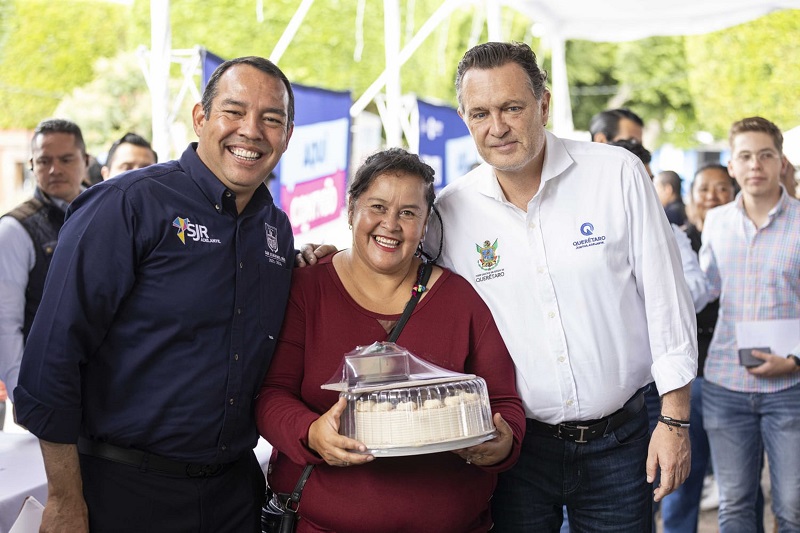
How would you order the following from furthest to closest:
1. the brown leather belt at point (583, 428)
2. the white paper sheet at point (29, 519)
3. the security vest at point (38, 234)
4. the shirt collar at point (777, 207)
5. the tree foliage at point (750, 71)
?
the tree foliage at point (750, 71) → the shirt collar at point (777, 207) → the security vest at point (38, 234) → the brown leather belt at point (583, 428) → the white paper sheet at point (29, 519)

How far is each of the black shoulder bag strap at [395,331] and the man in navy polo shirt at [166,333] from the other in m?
0.20

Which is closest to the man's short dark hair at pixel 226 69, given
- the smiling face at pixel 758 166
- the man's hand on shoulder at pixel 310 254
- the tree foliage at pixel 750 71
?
the man's hand on shoulder at pixel 310 254

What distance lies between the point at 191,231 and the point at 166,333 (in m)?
0.30

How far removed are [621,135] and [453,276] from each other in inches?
108

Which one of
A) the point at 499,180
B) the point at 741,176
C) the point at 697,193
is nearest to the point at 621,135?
the point at 741,176

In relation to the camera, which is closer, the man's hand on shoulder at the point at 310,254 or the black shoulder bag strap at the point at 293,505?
the black shoulder bag strap at the point at 293,505

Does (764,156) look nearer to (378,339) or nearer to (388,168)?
(388,168)

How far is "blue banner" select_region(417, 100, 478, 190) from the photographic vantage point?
8.85m

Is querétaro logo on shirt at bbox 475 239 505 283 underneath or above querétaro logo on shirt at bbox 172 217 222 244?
underneath

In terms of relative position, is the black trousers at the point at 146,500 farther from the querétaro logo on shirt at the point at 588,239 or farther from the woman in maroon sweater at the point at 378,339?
the querétaro logo on shirt at the point at 588,239

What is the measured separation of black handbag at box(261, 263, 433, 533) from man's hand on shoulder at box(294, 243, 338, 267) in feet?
1.18

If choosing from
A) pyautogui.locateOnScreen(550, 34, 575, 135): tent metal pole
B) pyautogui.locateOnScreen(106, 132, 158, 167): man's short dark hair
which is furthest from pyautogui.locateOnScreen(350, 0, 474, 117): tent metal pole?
pyautogui.locateOnScreen(106, 132, 158, 167): man's short dark hair

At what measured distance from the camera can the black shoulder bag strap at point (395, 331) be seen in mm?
2506

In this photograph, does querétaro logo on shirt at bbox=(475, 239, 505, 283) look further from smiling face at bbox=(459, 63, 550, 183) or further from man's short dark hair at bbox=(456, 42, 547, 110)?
man's short dark hair at bbox=(456, 42, 547, 110)
